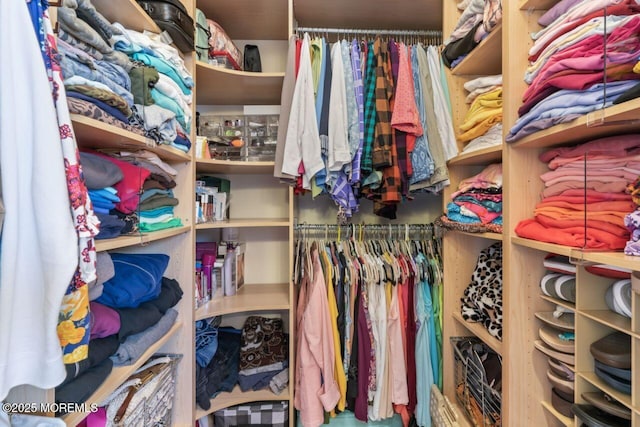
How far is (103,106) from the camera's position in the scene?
698 millimetres

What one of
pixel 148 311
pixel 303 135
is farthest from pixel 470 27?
pixel 148 311

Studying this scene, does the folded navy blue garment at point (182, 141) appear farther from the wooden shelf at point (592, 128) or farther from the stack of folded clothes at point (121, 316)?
the wooden shelf at point (592, 128)

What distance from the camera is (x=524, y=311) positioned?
3.17 feet

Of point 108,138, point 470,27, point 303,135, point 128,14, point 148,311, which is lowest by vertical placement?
point 148,311

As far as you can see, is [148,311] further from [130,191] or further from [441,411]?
[441,411]

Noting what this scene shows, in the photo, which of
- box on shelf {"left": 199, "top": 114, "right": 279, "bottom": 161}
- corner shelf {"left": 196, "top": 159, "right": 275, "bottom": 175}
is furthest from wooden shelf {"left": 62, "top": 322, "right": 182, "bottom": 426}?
box on shelf {"left": 199, "top": 114, "right": 279, "bottom": 161}

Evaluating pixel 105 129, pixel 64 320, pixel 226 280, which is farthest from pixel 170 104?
pixel 226 280

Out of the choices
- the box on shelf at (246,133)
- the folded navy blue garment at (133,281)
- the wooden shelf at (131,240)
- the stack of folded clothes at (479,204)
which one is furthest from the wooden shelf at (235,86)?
the stack of folded clothes at (479,204)

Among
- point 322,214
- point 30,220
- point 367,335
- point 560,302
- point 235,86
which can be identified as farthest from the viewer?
point 322,214

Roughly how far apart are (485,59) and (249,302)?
1.50 meters

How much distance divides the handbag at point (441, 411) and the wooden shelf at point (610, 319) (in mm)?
749

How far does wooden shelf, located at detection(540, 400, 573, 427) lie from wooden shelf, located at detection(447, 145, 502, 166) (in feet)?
2.72

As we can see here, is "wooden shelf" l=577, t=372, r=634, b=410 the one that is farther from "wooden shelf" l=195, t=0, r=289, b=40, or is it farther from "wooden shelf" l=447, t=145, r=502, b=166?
"wooden shelf" l=195, t=0, r=289, b=40

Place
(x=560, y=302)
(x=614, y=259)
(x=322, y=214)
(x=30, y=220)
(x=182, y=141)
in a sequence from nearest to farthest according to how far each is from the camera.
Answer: (x=30, y=220)
(x=614, y=259)
(x=560, y=302)
(x=182, y=141)
(x=322, y=214)
